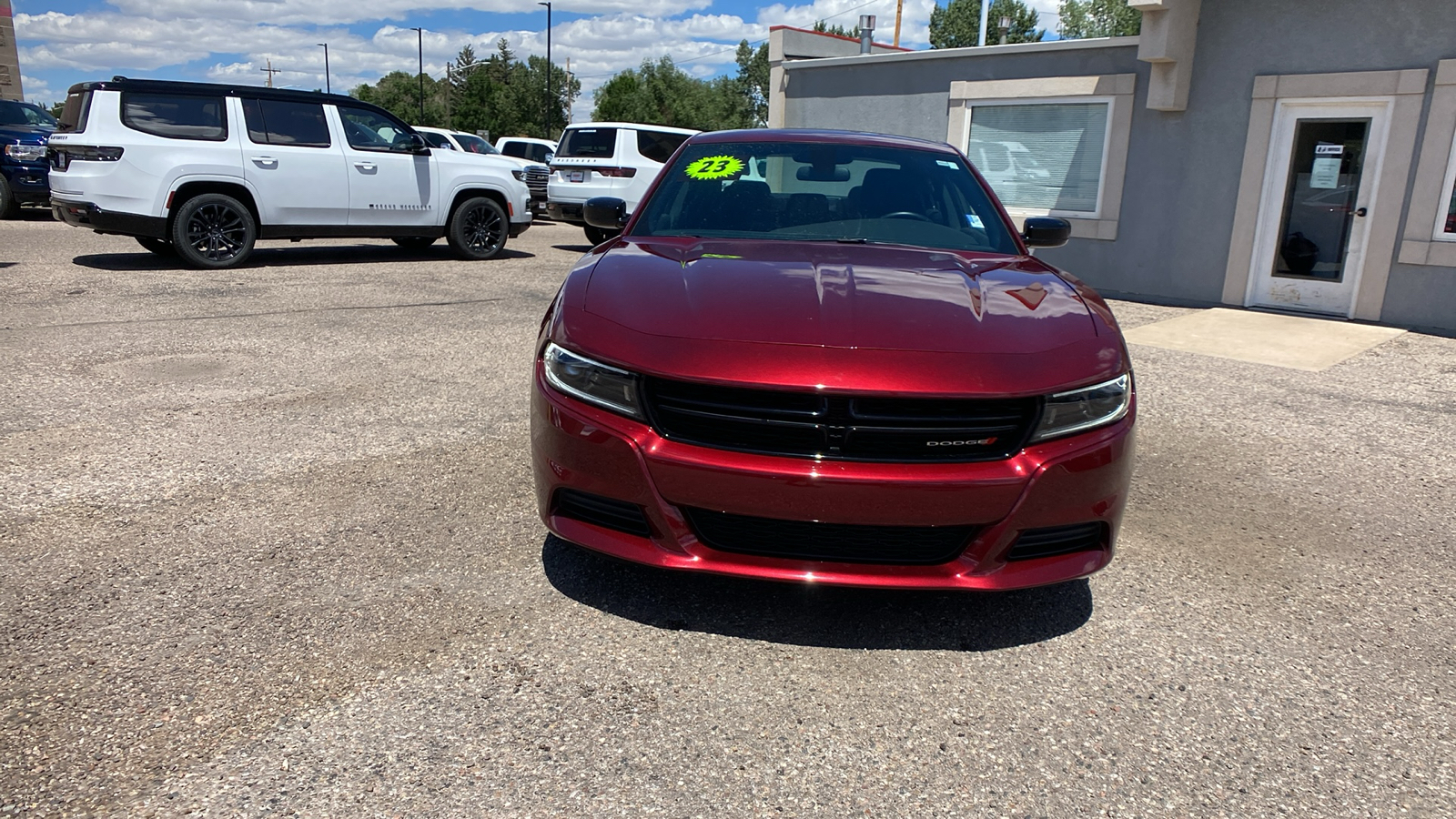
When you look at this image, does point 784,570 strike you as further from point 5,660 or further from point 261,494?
point 261,494


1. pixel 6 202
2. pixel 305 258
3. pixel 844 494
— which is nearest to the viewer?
pixel 844 494

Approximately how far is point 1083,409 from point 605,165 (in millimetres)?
12125

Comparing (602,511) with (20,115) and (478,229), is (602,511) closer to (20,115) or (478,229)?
(478,229)

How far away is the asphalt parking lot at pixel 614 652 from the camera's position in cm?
225

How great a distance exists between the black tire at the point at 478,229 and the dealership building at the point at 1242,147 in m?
6.02

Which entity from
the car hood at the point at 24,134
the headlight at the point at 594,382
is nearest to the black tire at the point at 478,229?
the car hood at the point at 24,134

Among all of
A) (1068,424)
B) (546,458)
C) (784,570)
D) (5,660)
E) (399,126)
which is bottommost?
(5,660)

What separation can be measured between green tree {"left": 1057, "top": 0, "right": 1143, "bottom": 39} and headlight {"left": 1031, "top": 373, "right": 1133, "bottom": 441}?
78.0 meters

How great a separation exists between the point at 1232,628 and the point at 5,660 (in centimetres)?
359

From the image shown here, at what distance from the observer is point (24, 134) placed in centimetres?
1451

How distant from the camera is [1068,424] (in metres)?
2.71

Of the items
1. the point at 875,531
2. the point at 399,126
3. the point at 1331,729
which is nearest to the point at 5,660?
the point at 875,531

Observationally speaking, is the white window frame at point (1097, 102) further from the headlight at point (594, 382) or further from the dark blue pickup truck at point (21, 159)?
the dark blue pickup truck at point (21, 159)

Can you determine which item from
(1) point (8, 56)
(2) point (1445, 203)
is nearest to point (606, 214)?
(2) point (1445, 203)
